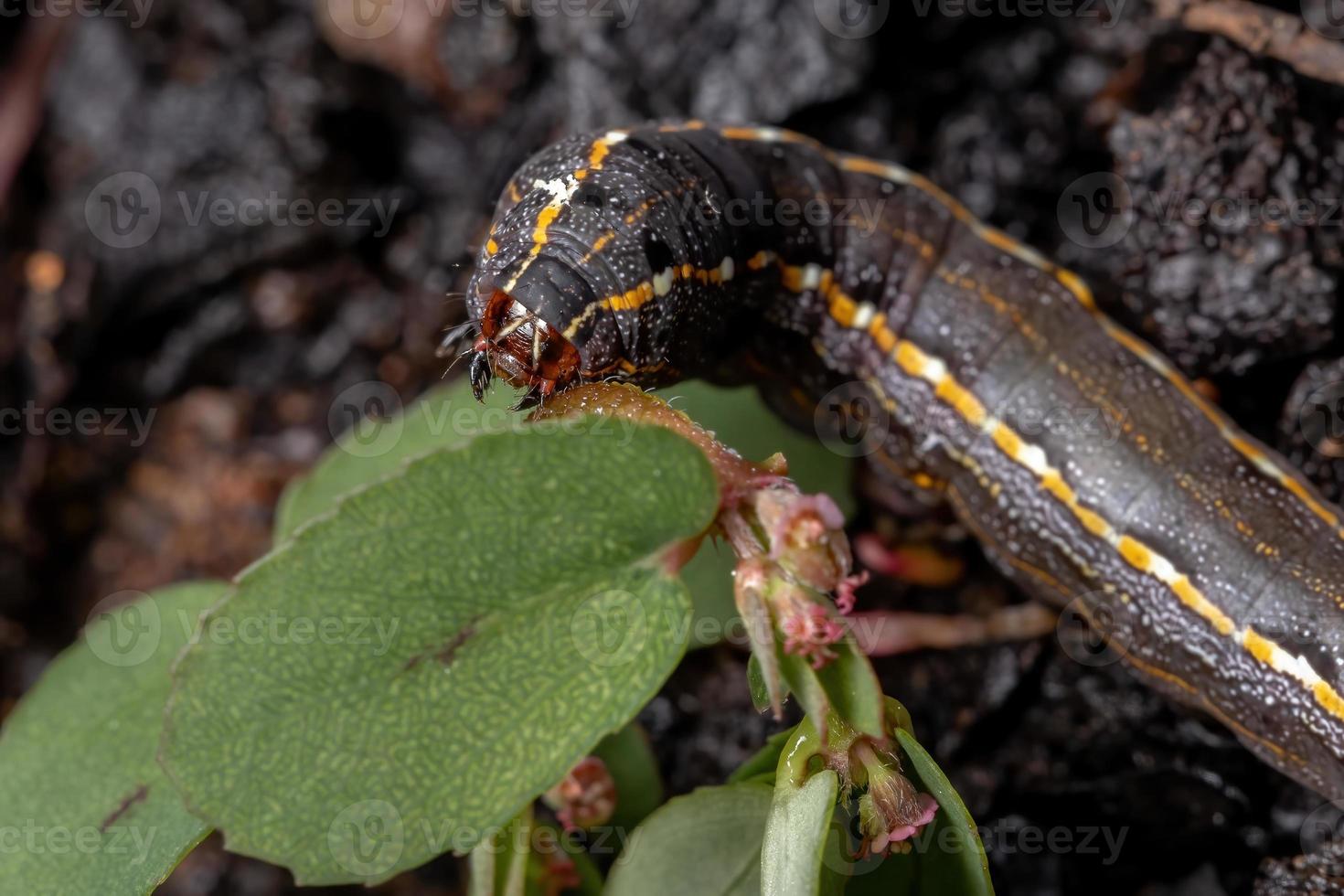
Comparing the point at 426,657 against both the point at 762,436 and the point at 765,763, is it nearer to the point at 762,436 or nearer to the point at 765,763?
Result: the point at 765,763

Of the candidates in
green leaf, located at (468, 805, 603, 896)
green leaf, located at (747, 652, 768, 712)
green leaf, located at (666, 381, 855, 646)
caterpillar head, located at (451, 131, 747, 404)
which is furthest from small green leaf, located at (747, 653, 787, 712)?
green leaf, located at (666, 381, 855, 646)

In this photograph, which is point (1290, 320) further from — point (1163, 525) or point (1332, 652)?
point (1332, 652)

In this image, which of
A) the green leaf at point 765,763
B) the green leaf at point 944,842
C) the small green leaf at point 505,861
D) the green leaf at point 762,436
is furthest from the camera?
the green leaf at point 762,436

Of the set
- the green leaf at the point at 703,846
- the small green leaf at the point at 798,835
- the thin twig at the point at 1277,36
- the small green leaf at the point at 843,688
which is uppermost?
the thin twig at the point at 1277,36

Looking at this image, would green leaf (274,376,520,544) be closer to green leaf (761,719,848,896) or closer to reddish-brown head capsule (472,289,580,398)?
reddish-brown head capsule (472,289,580,398)

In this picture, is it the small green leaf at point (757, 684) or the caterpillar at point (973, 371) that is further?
the caterpillar at point (973, 371)

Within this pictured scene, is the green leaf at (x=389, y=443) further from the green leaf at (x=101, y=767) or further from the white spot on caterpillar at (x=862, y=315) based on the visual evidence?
the white spot on caterpillar at (x=862, y=315)

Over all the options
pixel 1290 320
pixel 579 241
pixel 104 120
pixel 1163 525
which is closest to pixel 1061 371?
pixel 1163 525

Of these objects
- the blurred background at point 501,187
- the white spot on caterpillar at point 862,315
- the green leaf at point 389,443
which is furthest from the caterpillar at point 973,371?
the green leaf at point 389,443
